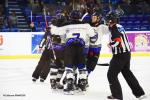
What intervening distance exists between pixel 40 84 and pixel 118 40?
6.16ft

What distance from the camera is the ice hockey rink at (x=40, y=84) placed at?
5.92 meters

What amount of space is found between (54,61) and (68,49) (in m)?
0.54

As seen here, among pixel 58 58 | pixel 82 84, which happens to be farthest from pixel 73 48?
pixel 82 84

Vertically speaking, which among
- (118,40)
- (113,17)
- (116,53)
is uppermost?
(113,17)

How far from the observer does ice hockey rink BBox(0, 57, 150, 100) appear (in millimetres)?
5923

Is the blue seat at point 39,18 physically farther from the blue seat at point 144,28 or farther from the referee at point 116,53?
the referee at point 116,53

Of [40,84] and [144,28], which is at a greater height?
[144,28]

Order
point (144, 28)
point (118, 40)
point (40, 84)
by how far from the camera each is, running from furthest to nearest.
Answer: point (144, 28) → point (40, 84) → point (118, 40)

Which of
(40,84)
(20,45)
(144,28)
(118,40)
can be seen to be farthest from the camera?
(144,28)

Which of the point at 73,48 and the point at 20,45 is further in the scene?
the point at 20,45

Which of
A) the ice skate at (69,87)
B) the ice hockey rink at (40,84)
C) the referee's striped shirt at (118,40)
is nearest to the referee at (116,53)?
the referee's striped shirt at (118,40)

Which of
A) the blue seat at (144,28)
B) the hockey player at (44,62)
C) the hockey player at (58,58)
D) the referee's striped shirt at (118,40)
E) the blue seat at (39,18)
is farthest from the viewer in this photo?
the blue seat at (39,18)

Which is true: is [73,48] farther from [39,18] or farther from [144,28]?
[144,28]

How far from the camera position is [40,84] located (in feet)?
22.8
